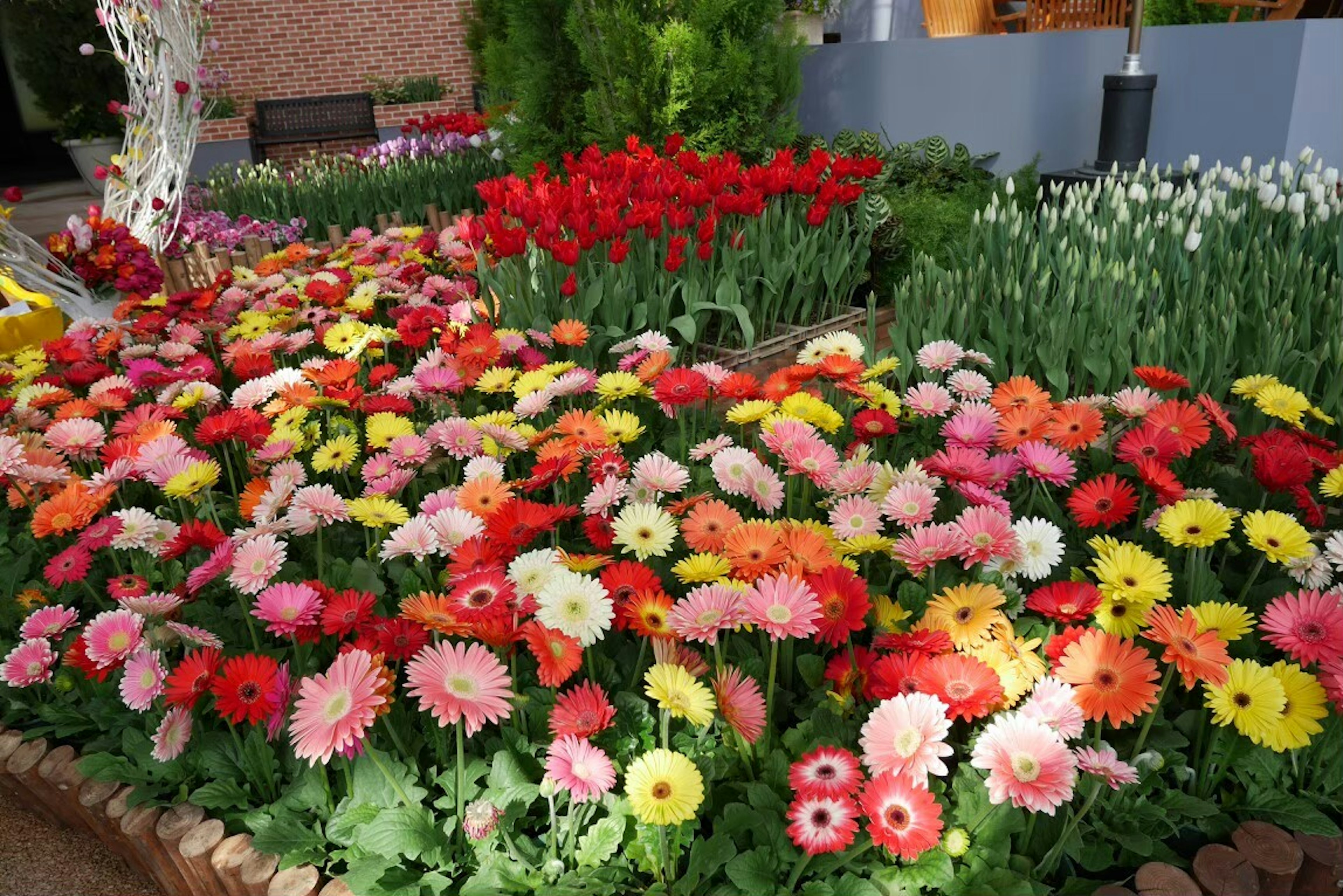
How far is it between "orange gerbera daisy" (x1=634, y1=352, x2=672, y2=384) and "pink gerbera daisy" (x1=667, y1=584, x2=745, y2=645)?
0.78m

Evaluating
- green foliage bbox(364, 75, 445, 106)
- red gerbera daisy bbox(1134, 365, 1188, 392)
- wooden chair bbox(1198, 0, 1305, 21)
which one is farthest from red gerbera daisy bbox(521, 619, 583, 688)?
green foliage bbox(364, 75, 445, 106)

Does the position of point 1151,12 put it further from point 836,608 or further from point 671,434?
point 836,608

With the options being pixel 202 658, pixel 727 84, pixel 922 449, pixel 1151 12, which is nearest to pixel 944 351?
pixel 922 449

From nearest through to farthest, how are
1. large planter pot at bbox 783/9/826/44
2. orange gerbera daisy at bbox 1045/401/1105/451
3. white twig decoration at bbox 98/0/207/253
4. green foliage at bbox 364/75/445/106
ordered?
1. orange gerbera daisy at bbox 1045/401/1105/451
2. white twig decoration at bbox 98/0/207/253
3. large planter pot at bbox 783/9/826/44
4. green foliage at bbox 364/75/445/106

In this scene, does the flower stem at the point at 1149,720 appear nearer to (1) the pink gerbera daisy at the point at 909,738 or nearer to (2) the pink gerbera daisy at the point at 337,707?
(1) the pink gerbera daisy at the point at 909,738

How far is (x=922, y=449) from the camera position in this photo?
2.04m

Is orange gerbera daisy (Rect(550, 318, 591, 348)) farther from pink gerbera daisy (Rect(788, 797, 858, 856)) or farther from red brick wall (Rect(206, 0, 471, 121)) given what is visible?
red brick wall (Rect(206, 0, 471, 121))

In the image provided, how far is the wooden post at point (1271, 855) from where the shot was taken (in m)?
1.15

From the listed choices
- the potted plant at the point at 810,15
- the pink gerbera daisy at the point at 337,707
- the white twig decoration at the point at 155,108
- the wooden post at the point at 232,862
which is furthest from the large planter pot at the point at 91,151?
the pink gerbera daisy at the point at 337,707

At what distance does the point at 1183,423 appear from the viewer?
1.57m

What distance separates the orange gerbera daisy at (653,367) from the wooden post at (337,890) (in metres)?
1.02

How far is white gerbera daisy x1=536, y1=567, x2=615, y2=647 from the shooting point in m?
1.19

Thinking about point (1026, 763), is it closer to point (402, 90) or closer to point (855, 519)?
point (855, 519)

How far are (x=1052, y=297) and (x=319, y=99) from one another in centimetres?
971
